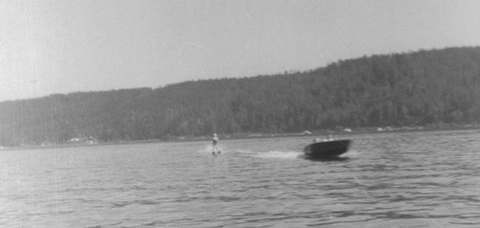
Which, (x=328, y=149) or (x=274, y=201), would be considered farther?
(x=328, y=149)

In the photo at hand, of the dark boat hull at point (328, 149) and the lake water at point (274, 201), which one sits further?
the dark boat hull at point (328, 149)

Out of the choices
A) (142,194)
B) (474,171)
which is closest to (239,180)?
(142,194)

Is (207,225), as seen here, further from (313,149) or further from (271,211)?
(313,149)

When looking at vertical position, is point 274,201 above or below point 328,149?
below

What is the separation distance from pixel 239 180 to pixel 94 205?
457 inches

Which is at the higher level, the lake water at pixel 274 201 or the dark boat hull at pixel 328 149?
the dark boat hull at pixel 328 149

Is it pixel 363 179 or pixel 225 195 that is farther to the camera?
pixel 363 179

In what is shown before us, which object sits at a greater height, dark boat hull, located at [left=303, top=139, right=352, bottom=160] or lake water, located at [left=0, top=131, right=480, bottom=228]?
dark boat hull, located at [left=303, top=139, right=352, bottom=160]

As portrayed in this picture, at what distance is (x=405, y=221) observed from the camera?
61.8 feet

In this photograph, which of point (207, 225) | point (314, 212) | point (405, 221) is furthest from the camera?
point (314, 212)

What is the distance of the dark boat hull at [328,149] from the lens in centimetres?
5669

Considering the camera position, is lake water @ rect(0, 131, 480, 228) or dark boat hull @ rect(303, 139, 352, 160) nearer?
lake water @ rect(0, 131, 480, 228)

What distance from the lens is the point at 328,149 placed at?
57438 millimetres

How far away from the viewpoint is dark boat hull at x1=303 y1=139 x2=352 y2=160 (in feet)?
186
